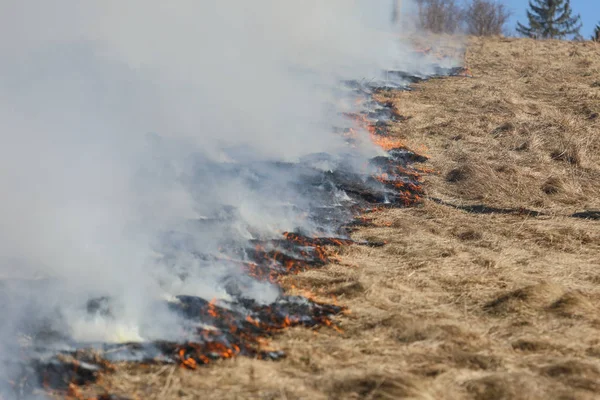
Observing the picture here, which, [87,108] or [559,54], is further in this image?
[559,54]

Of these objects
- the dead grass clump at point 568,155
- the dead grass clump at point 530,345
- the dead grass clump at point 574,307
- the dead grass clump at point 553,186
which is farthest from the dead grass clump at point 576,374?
the dead grass clump at point 568,155

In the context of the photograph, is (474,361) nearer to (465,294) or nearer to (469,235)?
(465,294)

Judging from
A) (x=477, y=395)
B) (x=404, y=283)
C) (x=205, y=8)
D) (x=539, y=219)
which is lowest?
(x=477, y=395)

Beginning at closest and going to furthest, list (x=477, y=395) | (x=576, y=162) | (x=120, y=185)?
1. (x=477, y=395)
2. (x=120, y=185)
3. (x=576, y=162)

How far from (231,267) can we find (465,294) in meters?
2.05

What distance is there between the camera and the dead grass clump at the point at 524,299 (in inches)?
231

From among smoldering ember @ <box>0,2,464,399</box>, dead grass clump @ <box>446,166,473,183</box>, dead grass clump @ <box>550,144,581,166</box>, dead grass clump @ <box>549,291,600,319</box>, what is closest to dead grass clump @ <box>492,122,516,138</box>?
dead grass clump @ <box>550,144,581,166</box>

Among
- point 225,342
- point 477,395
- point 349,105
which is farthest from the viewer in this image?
point 349,105

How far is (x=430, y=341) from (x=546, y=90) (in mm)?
11126

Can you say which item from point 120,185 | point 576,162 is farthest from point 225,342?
point 576,162

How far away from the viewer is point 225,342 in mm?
5113

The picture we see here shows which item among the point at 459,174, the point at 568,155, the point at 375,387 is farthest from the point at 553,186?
the point at 375,387

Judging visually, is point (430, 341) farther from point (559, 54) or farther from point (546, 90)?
point (559, 54)

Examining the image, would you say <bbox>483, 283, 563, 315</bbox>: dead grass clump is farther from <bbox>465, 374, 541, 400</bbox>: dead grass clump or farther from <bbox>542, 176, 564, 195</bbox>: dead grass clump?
<bbox>542, 176, 564, 195</bbox>: dead grass clump
